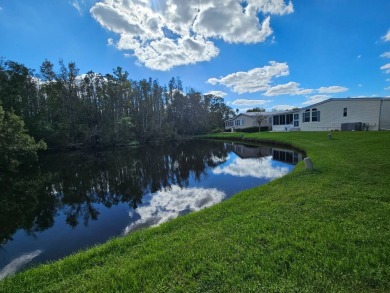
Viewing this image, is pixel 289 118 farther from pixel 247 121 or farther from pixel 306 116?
pixel 247 121

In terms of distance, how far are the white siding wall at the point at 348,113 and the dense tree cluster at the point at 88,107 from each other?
28123mm

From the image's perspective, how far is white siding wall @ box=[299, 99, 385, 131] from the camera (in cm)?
2042

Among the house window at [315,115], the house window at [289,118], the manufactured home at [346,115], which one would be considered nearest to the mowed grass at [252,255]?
the manufactured home at [346,115]

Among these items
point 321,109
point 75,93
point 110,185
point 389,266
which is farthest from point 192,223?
point 75,93

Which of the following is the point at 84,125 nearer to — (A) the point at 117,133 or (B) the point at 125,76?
(A) the point at 117,133

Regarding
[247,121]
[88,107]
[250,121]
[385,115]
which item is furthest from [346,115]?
[88,107]

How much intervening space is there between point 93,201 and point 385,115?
89.8ft

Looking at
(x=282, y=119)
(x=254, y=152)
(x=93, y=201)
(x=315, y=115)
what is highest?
(x=315, y=115)

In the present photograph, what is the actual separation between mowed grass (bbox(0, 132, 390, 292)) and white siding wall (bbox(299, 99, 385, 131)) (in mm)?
21190

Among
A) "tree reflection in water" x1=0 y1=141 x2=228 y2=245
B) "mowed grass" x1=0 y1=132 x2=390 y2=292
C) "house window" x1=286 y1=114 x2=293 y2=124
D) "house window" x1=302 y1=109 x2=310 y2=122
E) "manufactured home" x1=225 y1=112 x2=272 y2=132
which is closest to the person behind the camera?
"mowed grass" x1=0 y1=132 x2=390 y2=292

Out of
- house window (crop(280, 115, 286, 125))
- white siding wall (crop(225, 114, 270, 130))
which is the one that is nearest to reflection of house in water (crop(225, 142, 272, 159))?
house window (crop(280, 115, 286, 125))

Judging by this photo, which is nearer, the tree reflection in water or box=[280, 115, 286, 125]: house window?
the tree reflection in water

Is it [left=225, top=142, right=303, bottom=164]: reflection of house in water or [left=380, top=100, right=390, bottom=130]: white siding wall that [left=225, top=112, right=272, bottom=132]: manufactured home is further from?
[left=225, top=142, right=303, bottom=164]: reflection of house in water

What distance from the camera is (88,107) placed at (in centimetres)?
3388
